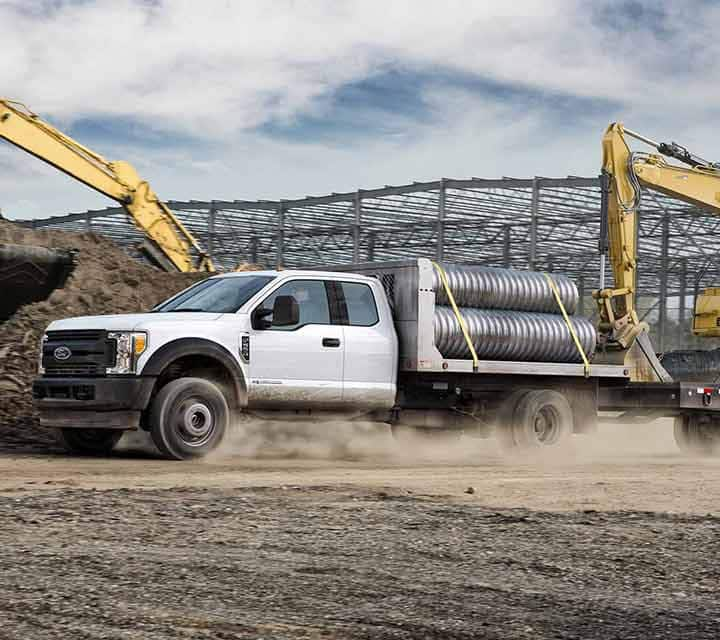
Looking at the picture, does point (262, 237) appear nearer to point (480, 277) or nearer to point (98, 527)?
point (480, 277)

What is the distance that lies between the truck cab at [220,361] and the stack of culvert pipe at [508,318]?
2.29 ft

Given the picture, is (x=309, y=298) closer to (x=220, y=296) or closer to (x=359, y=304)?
(x=359, y=304)

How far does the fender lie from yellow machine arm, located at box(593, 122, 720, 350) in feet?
24.6

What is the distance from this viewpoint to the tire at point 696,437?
17.0m

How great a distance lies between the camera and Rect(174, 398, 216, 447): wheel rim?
12.4 metres

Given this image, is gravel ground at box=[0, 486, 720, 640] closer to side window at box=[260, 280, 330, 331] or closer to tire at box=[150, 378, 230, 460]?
tire at box=[150, 378, 230, 460]

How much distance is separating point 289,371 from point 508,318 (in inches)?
117

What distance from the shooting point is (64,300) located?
18641 millimetres

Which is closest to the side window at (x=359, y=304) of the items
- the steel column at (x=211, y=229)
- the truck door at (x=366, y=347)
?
the truck door at (x=366, y=347)

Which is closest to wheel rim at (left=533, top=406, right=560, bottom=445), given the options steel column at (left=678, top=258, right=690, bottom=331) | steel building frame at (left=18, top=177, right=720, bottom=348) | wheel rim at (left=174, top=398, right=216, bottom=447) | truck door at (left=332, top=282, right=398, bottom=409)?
truck door at (left=332, top=282, right=398, bottom=409)

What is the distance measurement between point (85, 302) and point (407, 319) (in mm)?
6965

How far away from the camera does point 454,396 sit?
14.5 m

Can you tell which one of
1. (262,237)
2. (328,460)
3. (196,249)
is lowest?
(328,460)

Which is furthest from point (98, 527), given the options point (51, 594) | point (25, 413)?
point (25, 413)
